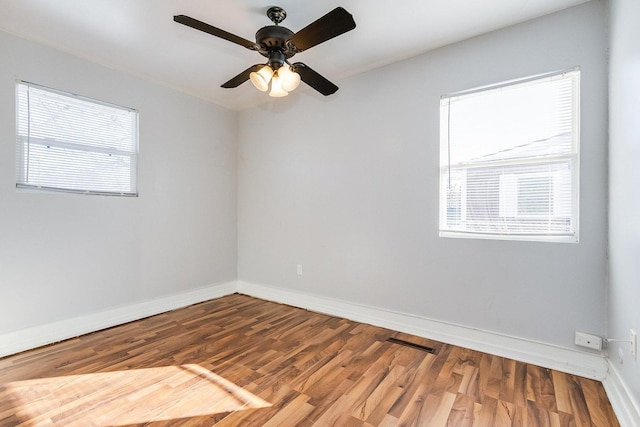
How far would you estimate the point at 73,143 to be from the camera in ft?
8.75

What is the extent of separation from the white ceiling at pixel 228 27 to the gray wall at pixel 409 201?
202 millimetres

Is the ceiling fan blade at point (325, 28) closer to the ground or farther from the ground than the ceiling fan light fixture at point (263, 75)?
farther from the ground

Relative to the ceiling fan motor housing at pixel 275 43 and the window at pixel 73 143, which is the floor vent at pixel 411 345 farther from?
the window at pixel 73 143

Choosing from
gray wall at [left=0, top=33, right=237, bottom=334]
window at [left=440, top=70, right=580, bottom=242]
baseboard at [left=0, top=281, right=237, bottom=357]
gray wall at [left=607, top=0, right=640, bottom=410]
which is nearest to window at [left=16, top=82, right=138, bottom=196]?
gray wall at [left=0, top=33, right=237, bottom=334]

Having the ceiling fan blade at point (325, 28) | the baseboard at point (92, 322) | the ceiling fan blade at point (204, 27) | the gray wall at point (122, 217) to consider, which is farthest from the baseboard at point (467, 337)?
the ceiling fan blade at point (204, 27)

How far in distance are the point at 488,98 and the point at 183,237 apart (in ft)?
11.4

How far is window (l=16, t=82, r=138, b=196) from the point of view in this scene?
2428 millimetres

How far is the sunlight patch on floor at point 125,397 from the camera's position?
161 centimetres

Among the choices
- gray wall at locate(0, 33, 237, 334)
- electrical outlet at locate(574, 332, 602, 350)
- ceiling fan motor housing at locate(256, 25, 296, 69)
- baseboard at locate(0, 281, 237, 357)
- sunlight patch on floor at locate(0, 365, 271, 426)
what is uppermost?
ceiling fan motor housing at locate(256, 25, 296, 69)

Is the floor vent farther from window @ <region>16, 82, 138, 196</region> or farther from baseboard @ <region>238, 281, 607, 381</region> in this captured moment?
window @ <region>16, 82, 138, 196</region>

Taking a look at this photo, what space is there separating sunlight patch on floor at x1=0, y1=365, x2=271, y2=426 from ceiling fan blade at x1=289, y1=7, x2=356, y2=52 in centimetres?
224

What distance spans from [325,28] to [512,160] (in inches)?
66.9

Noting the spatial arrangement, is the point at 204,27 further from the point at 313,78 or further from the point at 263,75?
the point at 313,78

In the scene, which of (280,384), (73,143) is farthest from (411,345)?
(73,143)
